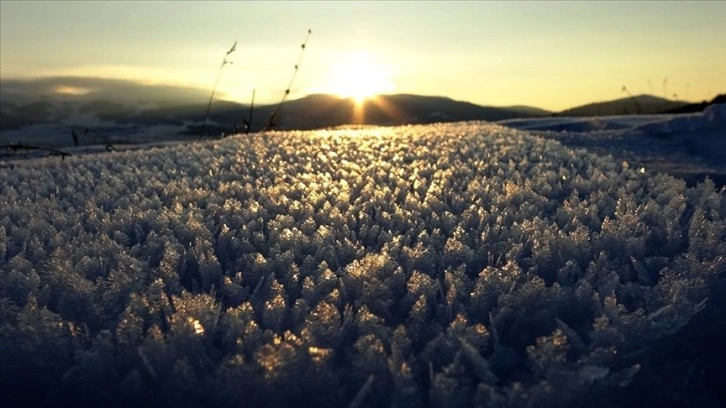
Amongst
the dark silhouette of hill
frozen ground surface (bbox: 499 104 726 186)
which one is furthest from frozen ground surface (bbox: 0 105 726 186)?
the dark silhouette of hill

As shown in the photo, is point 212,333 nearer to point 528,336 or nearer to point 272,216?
point 528,336

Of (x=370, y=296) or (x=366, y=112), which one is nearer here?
(x=370, y=296)

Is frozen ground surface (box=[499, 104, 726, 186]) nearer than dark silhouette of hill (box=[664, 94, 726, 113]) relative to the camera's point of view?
Yes

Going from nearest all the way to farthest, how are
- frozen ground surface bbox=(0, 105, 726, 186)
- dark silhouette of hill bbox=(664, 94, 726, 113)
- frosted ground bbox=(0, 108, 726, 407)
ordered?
frosted ground bbox=(0, 108, 726, 407) < frozen ground surface bbox=(0, 105, 726, 186) < dark silhouette of hill bbox=(664, 94, 726, 113)

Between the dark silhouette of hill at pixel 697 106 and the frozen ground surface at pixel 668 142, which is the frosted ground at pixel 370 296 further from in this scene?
the dark silhouette of hill at pixel 697 106

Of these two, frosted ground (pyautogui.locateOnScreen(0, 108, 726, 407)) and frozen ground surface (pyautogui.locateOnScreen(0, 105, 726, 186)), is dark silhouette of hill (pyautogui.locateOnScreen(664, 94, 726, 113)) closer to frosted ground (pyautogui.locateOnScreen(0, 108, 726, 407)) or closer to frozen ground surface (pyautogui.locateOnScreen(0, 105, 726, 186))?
frozen ground surface (pyautogui.locateOnScreen(0, 105, 726, 186))

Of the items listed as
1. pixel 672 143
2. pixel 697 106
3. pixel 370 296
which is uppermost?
pixel 697 106

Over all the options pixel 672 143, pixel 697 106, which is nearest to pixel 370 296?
pixel 672 143

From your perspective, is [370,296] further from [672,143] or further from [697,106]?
[697,106]

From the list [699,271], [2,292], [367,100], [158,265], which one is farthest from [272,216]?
[367,100]
